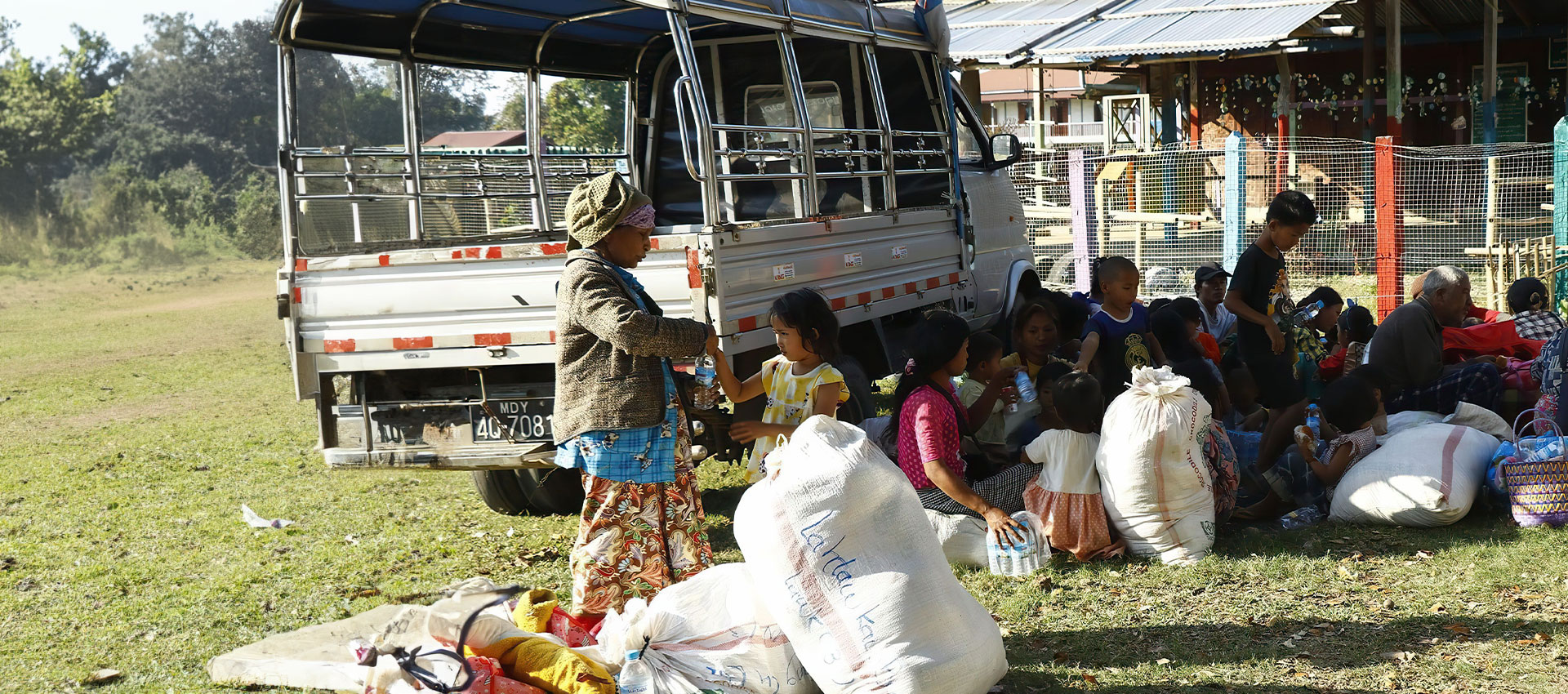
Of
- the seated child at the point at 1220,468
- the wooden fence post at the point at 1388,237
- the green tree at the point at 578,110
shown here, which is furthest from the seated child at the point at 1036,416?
the wooden fence post at the point at 1388,237

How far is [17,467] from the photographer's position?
824 cm

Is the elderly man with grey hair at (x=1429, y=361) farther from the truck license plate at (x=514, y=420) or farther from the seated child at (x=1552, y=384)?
the truck license plate at (x=514, y=420)

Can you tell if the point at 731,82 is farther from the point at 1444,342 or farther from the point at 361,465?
the point at 1444,342

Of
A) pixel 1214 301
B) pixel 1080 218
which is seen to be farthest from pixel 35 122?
pixel 1214 301

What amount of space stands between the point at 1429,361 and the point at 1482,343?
0.96 metres

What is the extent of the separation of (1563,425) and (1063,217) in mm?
10369

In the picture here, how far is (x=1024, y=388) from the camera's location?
215 inches

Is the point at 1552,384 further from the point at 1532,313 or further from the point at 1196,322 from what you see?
the point at 1532,313

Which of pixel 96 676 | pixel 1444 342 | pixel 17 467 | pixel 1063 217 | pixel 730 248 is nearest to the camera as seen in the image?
pixel 96 676

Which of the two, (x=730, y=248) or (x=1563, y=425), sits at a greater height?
(x=730, y=248)

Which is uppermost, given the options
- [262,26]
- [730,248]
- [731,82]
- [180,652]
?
[262,26]

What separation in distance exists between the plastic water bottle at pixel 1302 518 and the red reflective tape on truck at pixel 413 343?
11.7 feet

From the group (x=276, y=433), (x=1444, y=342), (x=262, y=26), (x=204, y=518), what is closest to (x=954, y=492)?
(x=1444, y=342)

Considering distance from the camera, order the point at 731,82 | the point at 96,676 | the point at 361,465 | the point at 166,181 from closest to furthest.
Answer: the point at 96,676, the point at 361,465, the point at 731,82, the point at 166,181
